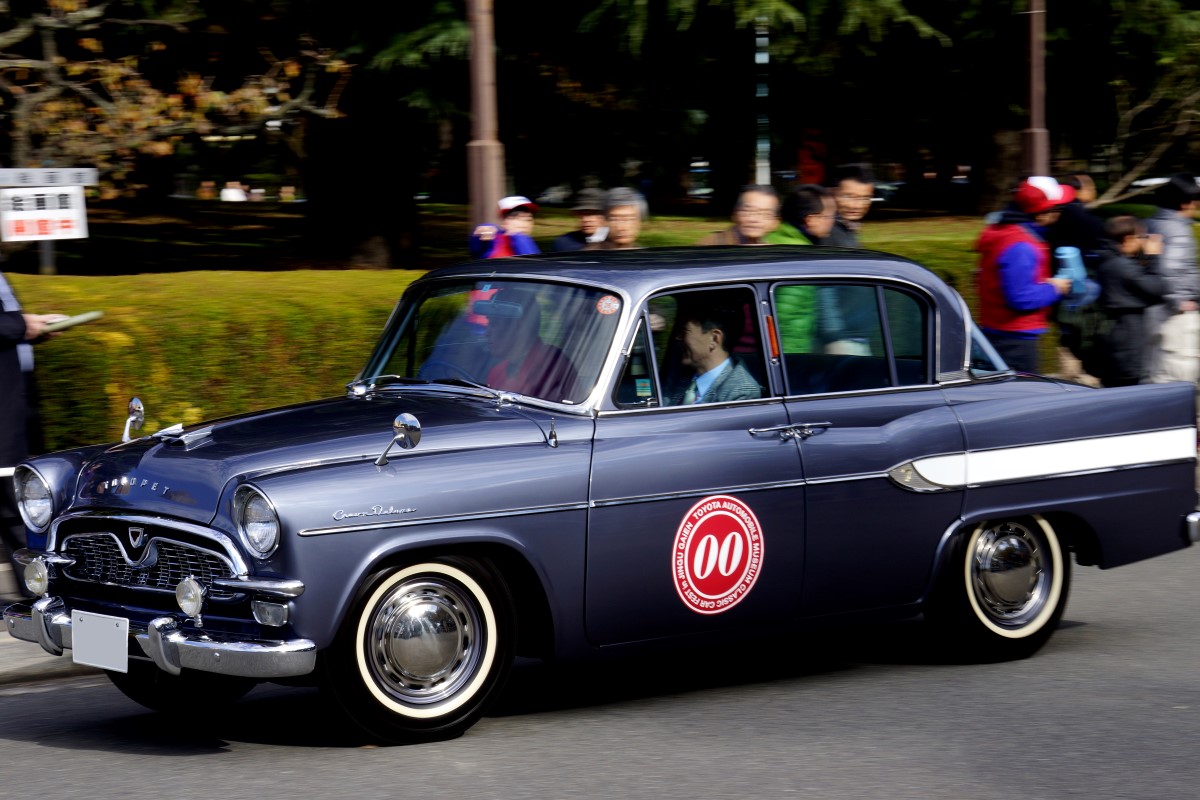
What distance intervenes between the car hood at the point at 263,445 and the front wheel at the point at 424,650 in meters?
0.43

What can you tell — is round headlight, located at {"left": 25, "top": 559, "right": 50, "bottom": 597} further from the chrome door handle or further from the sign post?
the sign post

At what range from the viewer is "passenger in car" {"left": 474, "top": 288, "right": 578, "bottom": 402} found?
5.89m

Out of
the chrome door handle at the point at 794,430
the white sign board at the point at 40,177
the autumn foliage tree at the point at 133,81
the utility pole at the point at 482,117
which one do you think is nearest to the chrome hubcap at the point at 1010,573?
the chrome door handle at the point at 794,430

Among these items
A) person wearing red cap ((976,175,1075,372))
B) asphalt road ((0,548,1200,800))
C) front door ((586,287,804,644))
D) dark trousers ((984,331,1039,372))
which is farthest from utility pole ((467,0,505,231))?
front door ((586,287,804,644))

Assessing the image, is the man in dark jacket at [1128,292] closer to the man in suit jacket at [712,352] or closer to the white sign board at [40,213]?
the man in suit jacket at [712,352]

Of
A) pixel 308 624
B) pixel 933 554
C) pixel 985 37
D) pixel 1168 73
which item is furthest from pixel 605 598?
pixel 1168 73

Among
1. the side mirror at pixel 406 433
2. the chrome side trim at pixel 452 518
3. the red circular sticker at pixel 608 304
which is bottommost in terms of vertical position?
the chrome side trim at pixel 452 518

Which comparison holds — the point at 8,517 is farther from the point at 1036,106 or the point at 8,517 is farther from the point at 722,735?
the point at 1036,106

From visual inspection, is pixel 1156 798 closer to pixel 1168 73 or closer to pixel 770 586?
pixel 770 586

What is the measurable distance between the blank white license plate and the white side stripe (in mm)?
2912

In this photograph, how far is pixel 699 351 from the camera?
243 inches

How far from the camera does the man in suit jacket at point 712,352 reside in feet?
20.0

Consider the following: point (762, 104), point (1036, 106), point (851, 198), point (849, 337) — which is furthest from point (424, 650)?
point (762, 104)

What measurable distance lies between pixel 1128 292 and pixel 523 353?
236 inches
